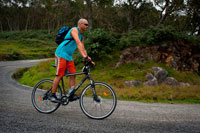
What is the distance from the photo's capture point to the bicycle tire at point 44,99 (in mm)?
4652

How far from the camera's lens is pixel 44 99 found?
4762 millimetres

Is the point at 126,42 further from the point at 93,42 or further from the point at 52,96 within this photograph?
the point at 52,96

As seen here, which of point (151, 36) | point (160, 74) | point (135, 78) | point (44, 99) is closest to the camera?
point (44, 99)

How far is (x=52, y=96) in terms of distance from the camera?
4.61 meters

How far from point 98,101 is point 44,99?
1.60 m

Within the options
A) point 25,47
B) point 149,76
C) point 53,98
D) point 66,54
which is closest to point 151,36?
point 149,76

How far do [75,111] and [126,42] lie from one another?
992cm

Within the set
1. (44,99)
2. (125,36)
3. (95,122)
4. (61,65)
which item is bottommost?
(95,122)

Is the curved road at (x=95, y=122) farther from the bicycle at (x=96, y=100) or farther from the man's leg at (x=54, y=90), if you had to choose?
the man's leg at (x=54, y=90)

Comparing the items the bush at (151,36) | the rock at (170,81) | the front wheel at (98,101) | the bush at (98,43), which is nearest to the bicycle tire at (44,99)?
the front wheel at (98,101)

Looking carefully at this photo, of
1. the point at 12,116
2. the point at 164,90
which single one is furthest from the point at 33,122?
the point at 164,90

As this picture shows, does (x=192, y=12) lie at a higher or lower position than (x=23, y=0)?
lower

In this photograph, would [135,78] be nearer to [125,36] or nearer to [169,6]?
[125,36]

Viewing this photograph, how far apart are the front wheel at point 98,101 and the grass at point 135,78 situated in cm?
290
